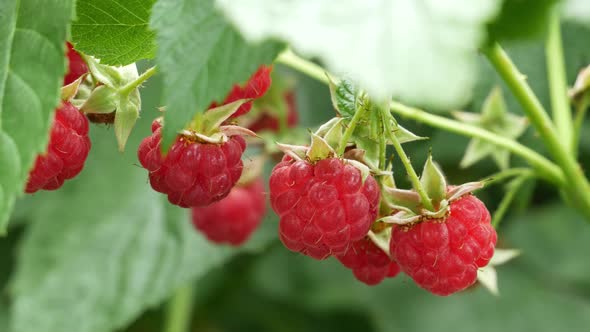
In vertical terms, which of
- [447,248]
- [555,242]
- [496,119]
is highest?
[447,248]

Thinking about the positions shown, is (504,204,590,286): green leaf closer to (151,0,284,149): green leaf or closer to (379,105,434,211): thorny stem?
(379,105,434,211): thorny stem

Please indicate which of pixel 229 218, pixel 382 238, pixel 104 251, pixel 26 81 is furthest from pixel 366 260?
pixel 104 251

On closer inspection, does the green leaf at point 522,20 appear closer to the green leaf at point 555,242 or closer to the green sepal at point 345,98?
the green sepal at point 345,98

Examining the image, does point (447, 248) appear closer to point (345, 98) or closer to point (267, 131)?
point (345, 98)

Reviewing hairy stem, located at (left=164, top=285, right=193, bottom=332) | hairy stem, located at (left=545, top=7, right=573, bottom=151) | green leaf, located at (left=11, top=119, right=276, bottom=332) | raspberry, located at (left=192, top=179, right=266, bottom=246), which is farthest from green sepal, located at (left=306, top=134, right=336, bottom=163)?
hairy stem, located at (left=164, top=285, right=193, bottom=332)

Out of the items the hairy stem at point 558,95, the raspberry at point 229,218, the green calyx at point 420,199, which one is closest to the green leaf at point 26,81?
the green calyx at point 420,199

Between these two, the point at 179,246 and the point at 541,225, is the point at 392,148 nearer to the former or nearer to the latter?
the point at 179,246
